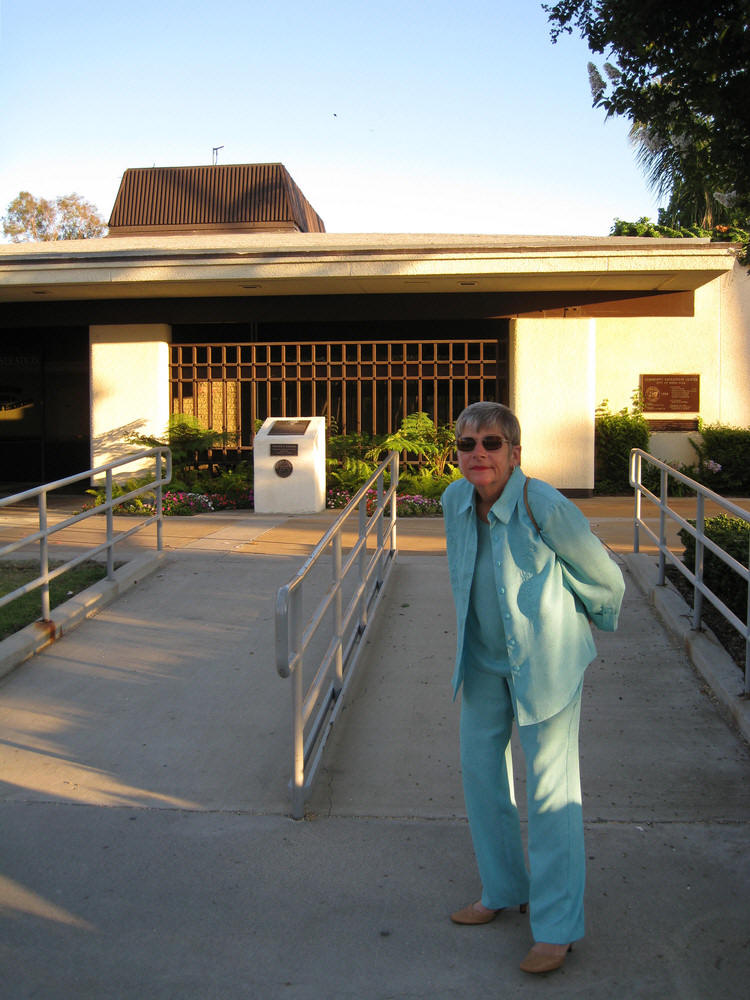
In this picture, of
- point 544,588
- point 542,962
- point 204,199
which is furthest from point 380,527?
point 204,199

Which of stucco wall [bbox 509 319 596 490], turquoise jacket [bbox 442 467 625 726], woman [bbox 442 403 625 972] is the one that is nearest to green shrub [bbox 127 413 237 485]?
stucco wall [bbox 509 319 596 490]

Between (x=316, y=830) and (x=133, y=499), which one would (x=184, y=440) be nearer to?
(x=133, y=499)

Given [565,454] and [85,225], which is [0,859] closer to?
[565,454]

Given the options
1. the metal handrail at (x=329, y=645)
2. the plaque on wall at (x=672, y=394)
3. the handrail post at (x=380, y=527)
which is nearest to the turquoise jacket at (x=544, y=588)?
the metal handrail at (x=329, y=645)

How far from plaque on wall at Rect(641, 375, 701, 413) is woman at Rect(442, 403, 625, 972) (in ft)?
42.6

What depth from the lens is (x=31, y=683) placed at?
6066 millimetres

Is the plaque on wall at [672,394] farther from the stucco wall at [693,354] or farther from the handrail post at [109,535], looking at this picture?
the handrail post at [109,535]

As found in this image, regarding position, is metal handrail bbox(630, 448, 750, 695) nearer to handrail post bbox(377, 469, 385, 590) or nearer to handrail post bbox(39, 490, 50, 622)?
handrail post bbox(377, 469, 385, 590)

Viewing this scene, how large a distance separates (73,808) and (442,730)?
6.29ft

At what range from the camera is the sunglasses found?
330 centimetres

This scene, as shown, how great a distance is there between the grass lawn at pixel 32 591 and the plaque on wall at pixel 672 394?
9809mm

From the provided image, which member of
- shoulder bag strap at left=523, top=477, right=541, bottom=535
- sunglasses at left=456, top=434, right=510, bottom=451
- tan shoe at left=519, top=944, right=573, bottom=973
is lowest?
tan shoe at left=519, top=944, right=573, bottom=973

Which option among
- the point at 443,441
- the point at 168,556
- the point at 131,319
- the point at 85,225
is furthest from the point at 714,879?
the point at 85,225

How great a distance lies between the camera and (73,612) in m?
7.07
